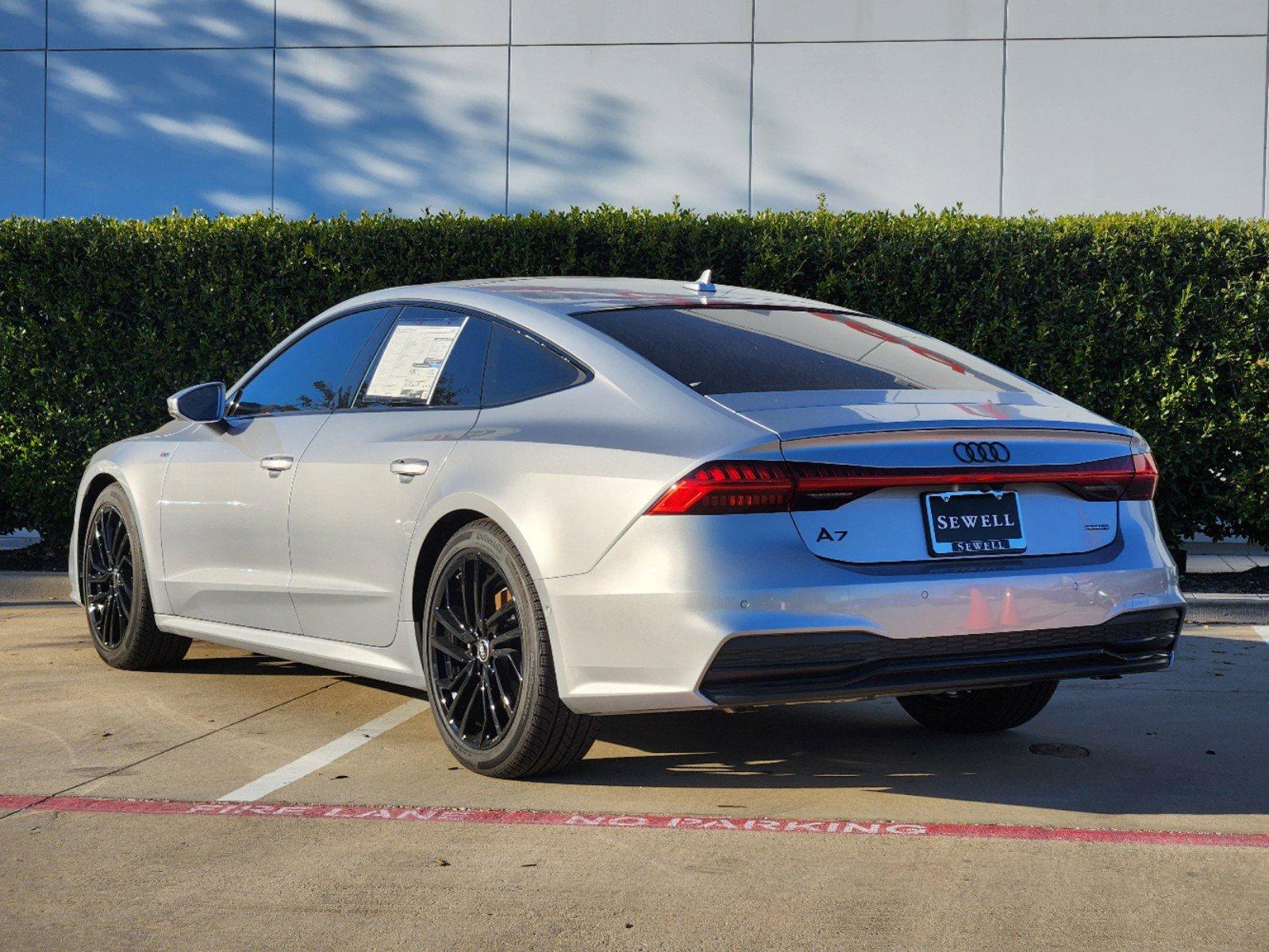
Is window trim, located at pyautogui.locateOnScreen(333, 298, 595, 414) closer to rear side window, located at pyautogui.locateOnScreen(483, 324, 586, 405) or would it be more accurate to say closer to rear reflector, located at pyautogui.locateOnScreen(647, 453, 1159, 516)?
rear side window, located at pyautogui.locateOnScreen(483, 324, 586, 405)

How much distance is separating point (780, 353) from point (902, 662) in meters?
1.14

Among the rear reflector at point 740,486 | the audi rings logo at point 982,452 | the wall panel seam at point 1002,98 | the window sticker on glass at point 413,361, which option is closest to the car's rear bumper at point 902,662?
the rear reflector at point 740,486

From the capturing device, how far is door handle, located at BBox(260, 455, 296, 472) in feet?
19.9

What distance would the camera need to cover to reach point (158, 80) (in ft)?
52.3

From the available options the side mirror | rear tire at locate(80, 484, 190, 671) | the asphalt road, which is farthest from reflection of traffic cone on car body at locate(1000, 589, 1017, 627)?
rear tire at locate(80, 484, 190, 671)

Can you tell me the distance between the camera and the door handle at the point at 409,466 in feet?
17.5

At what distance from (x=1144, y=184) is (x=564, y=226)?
6.26 metres

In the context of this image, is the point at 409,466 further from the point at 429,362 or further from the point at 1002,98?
the point at 1002,98

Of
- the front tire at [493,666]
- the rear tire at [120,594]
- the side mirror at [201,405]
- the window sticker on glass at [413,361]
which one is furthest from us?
the rear tire at [120,594]

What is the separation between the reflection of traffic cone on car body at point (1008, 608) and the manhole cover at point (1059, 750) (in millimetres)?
1163

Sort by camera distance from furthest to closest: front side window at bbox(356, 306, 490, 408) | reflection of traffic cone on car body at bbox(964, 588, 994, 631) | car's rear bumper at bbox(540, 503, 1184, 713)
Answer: front side window at bbox(356, 306, 490, 408), reflection of traffic cone on car body at bbox(964, 588, 994, 631), car's rear bumper at bbox(540, 503, 1184, 713)

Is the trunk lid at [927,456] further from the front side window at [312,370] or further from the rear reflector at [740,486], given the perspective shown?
the front side window at [312,370]

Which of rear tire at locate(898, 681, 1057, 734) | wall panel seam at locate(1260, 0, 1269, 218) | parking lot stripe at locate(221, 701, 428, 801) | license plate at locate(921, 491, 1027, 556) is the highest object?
wall panel seam at locate(1260, 0, 1269, 218)

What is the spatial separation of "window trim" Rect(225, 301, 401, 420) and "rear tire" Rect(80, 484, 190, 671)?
742 mm
